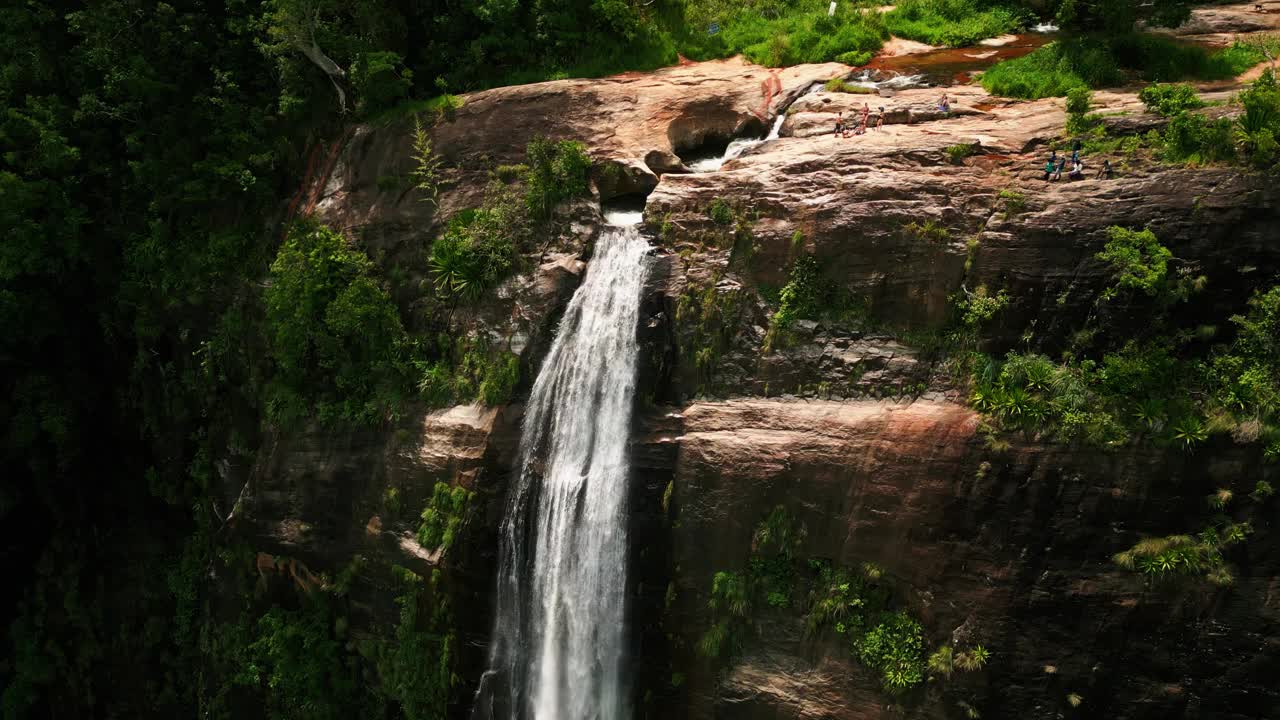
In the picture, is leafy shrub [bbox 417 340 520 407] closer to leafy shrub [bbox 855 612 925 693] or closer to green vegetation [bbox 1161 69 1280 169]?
leafy shrub [bbox 855 612 925 693]

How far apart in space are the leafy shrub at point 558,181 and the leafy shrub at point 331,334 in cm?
416

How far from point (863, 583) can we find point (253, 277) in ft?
55.2

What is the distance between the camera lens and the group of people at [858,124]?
16.0 meters

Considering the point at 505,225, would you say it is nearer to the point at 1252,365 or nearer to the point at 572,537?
the point at 572,537

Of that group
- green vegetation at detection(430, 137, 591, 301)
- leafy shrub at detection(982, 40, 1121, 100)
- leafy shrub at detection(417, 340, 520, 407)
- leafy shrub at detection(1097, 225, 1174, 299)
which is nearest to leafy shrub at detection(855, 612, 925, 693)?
leafy shrub at detection(1097, 225, 1174, 299)

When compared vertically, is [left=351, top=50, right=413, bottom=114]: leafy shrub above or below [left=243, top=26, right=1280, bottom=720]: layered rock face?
above

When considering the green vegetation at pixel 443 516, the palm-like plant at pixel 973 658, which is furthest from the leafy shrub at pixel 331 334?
the palm-like plant at pixel 973 658

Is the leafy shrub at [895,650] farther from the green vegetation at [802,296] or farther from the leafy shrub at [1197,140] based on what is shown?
the leafy shrub at [1197,140]

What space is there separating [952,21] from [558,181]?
11.7m

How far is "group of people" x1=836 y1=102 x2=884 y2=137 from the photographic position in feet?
52.5

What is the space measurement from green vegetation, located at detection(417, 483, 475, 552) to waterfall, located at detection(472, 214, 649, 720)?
0.98 m

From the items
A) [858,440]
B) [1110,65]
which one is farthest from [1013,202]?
[1110,65]

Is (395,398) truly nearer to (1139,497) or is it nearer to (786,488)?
(786,488)

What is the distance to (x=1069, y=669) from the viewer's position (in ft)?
36.4
